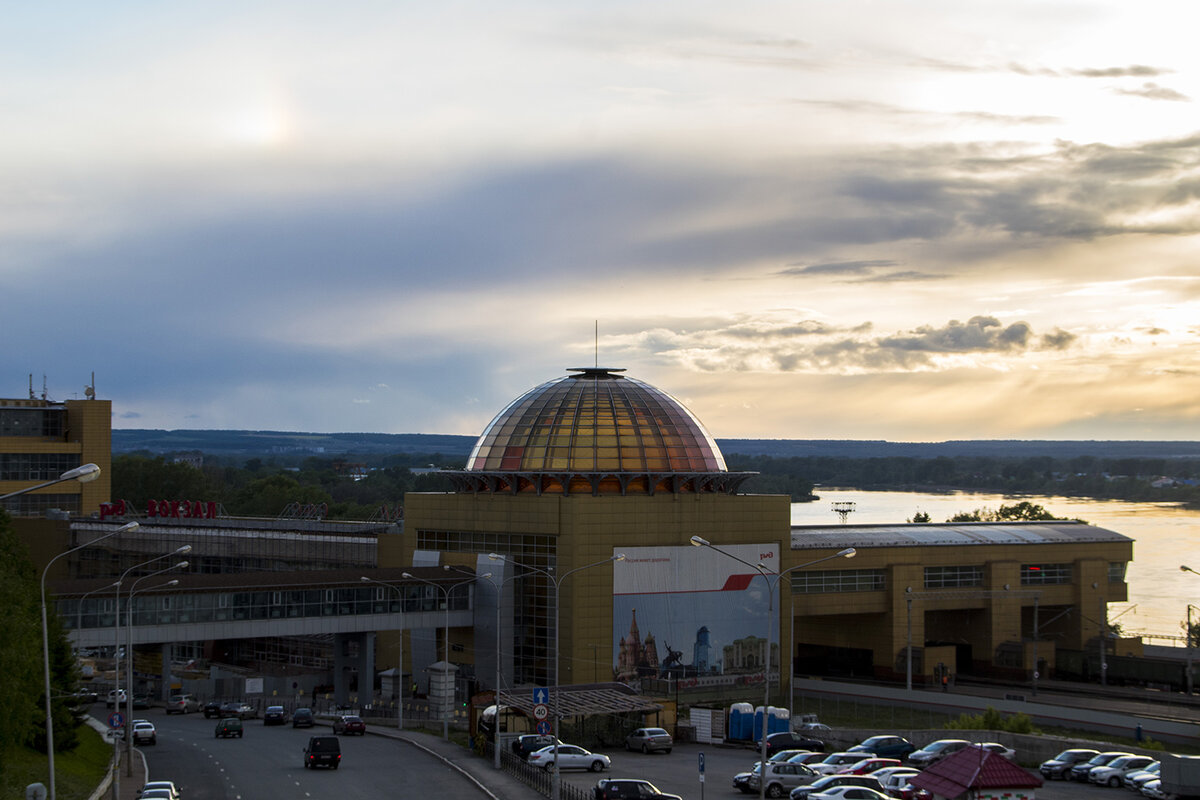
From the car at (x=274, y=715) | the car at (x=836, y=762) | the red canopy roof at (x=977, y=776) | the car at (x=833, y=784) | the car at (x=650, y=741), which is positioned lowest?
the car at (x=274, y=715)

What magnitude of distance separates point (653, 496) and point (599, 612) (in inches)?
312

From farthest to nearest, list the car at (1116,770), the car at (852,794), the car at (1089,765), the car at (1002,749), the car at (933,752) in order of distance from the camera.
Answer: the car at (1002,749), the car at (933,752), the car at (1089,765), the car at (1116,770), the car at (852,794)

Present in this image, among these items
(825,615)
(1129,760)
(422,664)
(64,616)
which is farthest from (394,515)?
(1129,760)

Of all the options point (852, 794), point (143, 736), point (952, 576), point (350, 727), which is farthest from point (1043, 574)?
point (143, 736)

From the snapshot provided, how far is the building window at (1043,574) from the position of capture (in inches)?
3898

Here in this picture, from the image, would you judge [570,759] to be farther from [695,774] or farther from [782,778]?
[782,778]

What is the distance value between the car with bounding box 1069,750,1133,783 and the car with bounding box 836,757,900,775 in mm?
7404

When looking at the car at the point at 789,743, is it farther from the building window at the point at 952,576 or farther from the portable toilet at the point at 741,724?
the building window at the point at 952,576

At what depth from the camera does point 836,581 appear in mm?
89500

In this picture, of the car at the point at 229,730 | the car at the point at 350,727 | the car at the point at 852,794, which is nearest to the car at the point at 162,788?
the car at the point at 350,727

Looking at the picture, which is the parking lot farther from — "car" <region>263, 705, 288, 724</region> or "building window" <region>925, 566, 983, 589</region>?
"building window" <region>925, 566, 983, 589</region>

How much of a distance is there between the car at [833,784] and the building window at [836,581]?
130ft

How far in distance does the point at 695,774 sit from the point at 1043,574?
5615 cm

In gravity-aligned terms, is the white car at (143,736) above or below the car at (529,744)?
below
